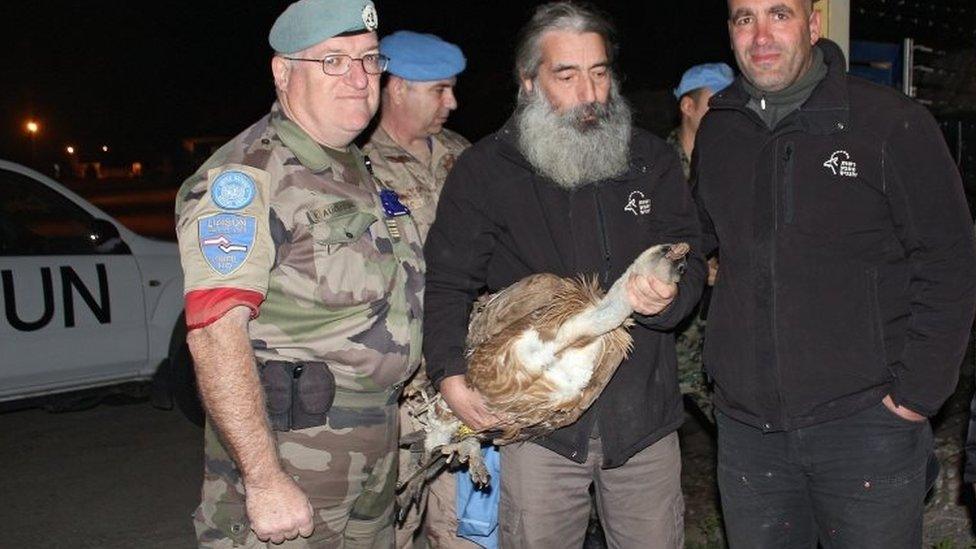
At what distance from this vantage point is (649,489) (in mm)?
3109

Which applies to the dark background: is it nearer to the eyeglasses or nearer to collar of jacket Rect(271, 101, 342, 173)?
the eyeglasses

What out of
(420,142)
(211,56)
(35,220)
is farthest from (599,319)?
(211,56)

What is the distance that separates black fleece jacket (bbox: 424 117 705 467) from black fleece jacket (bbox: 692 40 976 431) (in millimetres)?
229

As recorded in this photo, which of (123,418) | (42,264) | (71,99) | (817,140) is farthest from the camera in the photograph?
(71,99)

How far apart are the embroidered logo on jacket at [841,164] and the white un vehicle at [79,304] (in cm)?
513

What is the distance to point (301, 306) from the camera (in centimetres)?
268

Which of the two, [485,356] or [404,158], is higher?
[404,158]

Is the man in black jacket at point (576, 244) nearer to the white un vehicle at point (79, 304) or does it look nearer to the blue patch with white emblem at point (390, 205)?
the blue patch with white emblem at point (390, 205)

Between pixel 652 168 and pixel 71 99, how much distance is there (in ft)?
239

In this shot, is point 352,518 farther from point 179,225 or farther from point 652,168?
point 652,168

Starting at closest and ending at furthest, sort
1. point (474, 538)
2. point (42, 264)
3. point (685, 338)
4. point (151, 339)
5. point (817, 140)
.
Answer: point (817, 140)
point (474, 538)
point (685, 338)
point (42, 264)
point (151, 339)

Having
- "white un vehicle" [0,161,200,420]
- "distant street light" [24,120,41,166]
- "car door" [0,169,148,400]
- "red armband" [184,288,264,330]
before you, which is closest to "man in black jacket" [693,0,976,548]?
"red armband" [184,288,264,330]

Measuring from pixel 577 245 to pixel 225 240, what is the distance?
3.83 feet

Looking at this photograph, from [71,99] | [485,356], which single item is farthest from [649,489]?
[71,99]
